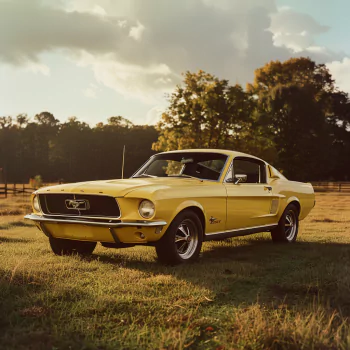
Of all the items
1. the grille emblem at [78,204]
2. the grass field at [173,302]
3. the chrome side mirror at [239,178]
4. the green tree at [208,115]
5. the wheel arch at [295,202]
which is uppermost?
the green tree at [208,115]

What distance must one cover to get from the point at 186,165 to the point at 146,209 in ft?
7.22

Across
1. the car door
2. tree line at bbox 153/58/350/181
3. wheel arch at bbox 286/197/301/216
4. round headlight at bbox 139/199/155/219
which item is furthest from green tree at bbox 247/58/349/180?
round headlight at bbox 139/199/155/219

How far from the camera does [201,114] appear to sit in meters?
34.3

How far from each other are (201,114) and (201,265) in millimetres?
28312

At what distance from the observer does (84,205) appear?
6.67m

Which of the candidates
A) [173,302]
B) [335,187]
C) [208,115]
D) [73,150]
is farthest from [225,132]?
[73,150]

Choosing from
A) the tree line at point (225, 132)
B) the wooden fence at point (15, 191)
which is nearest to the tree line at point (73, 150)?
the tree line at point (225, 132)

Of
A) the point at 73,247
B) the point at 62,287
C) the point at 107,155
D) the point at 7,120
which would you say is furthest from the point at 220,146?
the point at 7,120

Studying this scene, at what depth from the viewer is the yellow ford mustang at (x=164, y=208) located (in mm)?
6266

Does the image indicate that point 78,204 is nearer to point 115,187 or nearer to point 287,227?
point 115,187

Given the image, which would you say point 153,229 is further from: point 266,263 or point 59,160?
point 59,160

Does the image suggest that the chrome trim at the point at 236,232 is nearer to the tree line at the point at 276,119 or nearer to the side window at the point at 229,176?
the side window at the point at 229,176

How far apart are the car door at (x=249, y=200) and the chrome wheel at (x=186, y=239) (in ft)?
3.19

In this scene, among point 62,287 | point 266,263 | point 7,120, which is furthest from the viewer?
point 7,120
